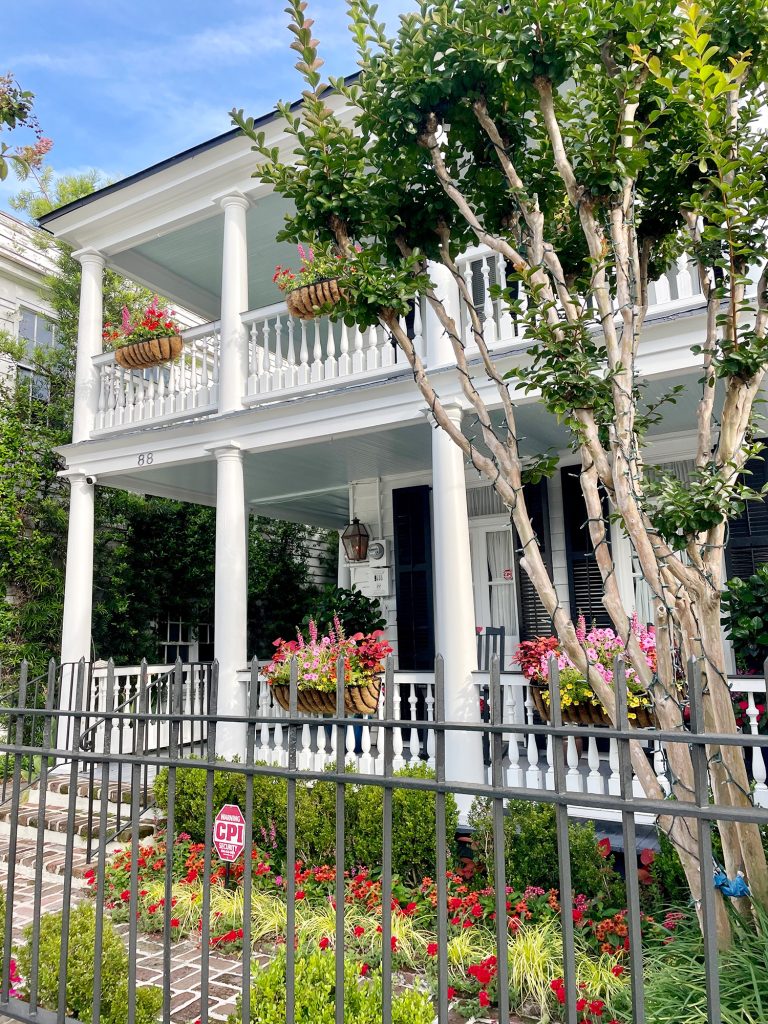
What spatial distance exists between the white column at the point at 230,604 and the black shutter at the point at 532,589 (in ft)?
10.3

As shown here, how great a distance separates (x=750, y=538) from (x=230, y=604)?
17.5 feet

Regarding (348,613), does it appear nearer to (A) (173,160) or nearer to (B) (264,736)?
(B) (264,736)

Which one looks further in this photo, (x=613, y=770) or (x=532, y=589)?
(x=532, y=589)

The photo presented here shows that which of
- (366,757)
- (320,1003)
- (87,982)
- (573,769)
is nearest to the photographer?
(320,1003)

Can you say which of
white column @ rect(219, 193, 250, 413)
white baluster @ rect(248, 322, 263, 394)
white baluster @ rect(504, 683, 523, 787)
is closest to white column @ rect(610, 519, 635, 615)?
white baluster @ rect(504, 683, 523, 787)

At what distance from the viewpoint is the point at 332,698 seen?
668 cm

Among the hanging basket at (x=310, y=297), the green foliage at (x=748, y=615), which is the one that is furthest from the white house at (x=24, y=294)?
the green foliage at (x=748, y=615)

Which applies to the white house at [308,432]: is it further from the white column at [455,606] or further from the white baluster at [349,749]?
the white baluster at [349,749]

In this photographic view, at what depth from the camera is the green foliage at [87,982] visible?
10.7ft

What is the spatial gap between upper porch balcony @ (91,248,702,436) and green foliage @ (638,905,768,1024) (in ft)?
14.3

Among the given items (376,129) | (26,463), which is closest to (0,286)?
(26,463)

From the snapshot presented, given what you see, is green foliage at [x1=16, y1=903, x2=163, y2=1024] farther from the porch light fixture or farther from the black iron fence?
the porch light fixture

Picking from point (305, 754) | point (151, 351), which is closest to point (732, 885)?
point (305, 754)

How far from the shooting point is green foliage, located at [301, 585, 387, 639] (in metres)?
8.76
